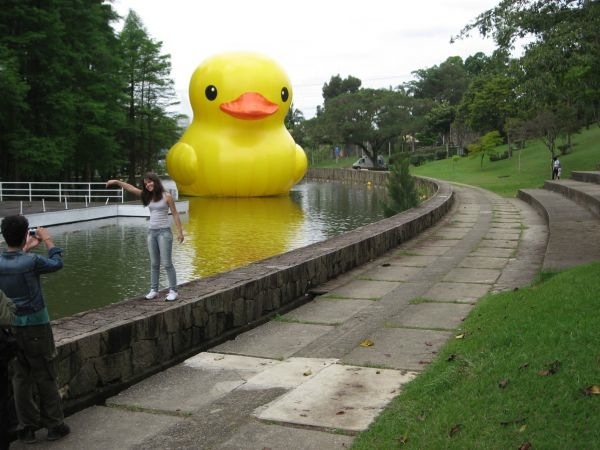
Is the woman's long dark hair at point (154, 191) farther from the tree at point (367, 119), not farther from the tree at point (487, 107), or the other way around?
the tree at point (367, 119)

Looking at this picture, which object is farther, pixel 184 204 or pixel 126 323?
pixel 184 204

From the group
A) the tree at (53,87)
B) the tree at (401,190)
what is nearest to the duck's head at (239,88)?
the tree at (53,87)

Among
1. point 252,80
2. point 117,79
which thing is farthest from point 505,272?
point 117,79

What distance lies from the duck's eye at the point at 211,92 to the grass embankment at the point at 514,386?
2541 centimetres

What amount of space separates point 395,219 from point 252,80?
16728 millimetres

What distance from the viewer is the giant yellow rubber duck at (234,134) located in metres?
30.3

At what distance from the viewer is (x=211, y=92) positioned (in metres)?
30.8

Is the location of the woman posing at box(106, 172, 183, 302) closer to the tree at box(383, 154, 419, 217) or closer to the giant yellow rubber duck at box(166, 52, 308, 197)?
the tree at box(383, 154, 419, 217)

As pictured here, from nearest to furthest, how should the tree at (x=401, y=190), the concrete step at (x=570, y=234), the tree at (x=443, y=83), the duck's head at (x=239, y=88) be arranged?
the concrete step at (x=570, y=234) → the tree at (x=401, y=190) → the duck's head at (x=239, y=88) → the tree at (x=443, y=83)

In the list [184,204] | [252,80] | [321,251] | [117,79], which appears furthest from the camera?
[117,79]

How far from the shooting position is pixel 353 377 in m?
5.56

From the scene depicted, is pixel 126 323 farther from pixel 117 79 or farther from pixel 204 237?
pixel 117 79

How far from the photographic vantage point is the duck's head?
29.7 metres

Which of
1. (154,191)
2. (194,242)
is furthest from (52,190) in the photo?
(154,191)
